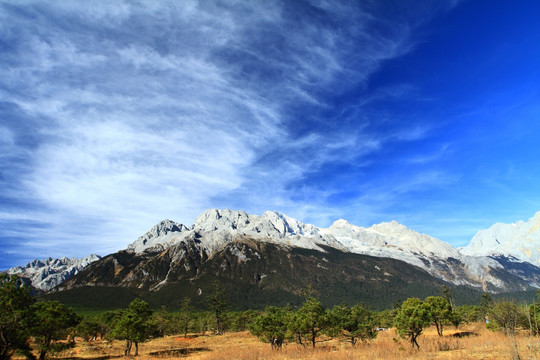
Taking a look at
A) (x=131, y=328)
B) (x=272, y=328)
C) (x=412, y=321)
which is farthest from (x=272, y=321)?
(x=131, y=328)

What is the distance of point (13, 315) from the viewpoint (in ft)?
103

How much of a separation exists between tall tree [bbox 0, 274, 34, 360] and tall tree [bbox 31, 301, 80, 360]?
263 inches

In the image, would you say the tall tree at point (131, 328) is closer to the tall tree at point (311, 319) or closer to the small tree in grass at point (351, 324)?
the tall tree at point (311, 319)

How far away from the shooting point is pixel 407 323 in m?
35.3

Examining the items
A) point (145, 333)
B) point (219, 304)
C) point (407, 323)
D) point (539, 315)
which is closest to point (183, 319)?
point (219, 304)

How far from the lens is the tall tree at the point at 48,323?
135 ft

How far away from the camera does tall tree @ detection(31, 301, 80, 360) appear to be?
4100cm

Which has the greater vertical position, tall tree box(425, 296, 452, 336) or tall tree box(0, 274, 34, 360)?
tall tree box(0, 274, 34, 360)

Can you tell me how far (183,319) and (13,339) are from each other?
93.4 meters

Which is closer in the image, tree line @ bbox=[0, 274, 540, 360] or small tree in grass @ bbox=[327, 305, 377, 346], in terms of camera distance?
tree line @ bbox=[0, 274, 540, 360]

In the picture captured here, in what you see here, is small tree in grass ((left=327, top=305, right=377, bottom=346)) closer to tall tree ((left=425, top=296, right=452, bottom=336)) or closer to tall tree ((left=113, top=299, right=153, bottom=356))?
tall tree ((left=425, top=296, right=452, bottom=336))

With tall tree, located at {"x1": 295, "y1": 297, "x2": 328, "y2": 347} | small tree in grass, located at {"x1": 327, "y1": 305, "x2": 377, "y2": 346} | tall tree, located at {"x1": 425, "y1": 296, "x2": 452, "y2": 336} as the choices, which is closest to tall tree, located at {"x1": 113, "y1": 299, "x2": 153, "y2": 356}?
tall tree, located at {"x1": 295, "y1": 297, "x2": 328, "y2": 347}

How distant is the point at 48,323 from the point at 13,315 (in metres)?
13.1

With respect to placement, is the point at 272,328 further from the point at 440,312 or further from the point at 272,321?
the point at 440,312
